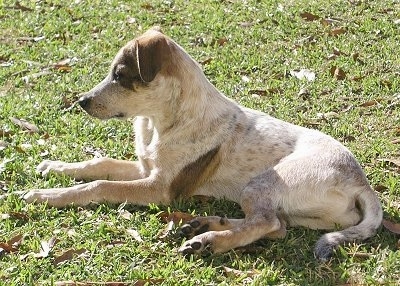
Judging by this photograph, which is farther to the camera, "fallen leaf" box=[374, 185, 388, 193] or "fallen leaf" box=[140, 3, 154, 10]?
"fallen leaf" box=[140, 3, 154, 10]

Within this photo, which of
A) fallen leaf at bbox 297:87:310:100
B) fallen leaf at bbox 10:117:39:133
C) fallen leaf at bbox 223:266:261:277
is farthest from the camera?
fallen leaf at bbox 297:87:310:100

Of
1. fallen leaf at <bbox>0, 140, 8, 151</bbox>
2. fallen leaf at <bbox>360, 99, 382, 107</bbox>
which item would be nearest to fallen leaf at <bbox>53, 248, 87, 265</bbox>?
fallen leaf at <bbox>0, 140, 8, 151</bbox>

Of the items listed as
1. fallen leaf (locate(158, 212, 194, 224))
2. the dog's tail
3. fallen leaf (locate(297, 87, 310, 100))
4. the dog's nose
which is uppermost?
the dog's nose

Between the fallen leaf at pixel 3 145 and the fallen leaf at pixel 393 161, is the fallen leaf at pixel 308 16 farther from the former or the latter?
the fallen leaf at pixel 3 145

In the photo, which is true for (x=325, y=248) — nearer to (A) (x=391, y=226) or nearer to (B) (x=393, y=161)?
(A) (x=391, y=226)

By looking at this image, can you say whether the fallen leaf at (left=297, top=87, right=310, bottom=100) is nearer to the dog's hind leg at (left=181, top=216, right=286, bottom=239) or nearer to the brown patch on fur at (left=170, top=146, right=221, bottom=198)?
the brown patch on fur at (left=170, top=146, right=221, bottom=198)

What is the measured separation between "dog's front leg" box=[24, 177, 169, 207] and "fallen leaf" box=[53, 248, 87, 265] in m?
0.60

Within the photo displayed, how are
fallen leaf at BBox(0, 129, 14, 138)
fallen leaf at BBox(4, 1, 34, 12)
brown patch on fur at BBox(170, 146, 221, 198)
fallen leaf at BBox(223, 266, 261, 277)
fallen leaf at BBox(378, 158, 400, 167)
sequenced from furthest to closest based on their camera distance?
1. fallen leaf at BBox(4, 1, 34, 12)
2. fallen leaf at BBox(0, 129, 14, 138)
3. fallen leaf at BBox(378, 158, 400, 167)
4. brown patch on fur at BBox(170, 146, 221, 198)
5. fallen leaf at BBox(223, 266, 261, 277)

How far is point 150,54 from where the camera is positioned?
534cm

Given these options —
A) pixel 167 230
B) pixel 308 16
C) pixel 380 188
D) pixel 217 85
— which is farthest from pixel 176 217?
pixel 308 16

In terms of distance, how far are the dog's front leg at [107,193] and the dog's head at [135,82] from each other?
53cm

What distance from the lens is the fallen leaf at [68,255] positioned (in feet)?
15.2

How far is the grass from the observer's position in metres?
4.62

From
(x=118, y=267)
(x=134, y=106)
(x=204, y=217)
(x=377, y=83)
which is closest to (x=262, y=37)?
(x=377, y=83)
